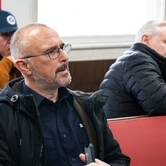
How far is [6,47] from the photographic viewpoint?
118 inches

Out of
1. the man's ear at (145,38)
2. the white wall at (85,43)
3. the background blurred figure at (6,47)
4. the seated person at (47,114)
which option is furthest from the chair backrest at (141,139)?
the white wall at (85,43)

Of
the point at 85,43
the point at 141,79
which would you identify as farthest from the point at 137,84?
the point at 85,43

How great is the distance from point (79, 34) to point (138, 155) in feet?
6.76

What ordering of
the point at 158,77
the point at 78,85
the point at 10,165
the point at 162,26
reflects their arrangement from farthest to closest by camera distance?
the point at 78,85 → the point at 162,26 → the point at 158,77 → the point at 10,165

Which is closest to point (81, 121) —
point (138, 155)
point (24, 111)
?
point (24, 111)

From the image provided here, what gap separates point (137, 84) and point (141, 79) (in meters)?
0.03

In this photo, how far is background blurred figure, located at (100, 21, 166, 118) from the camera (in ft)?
8.08

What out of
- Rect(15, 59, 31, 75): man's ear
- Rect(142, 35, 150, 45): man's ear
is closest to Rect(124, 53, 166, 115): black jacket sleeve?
Rect(142, 35, 150, 45): man's ear

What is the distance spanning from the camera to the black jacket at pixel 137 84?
246cm

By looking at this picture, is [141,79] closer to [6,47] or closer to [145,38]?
[145,38]

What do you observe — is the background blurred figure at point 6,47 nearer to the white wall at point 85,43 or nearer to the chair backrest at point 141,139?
the white wall at point 85,43

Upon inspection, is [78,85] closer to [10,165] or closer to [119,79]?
[119,79]

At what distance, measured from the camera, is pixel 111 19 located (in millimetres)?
4309

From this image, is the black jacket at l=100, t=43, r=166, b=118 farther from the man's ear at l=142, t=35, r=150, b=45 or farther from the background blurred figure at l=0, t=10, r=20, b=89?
the background blurred figure at l=0, t=10, r=20, b=89
